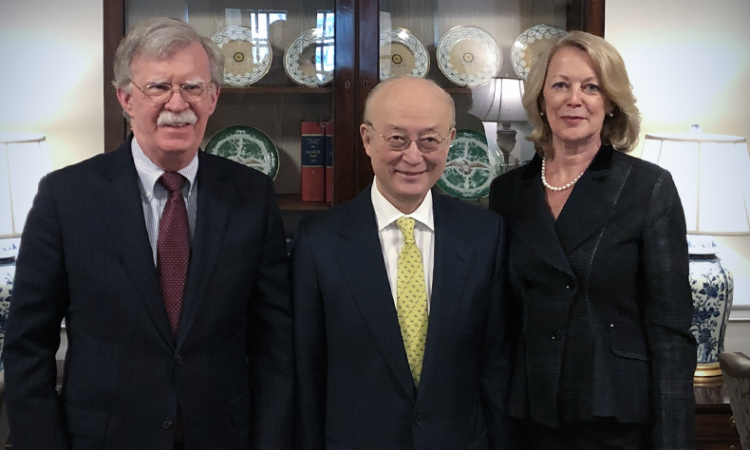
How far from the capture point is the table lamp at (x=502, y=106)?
245 centimetres

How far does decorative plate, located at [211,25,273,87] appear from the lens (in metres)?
2.43

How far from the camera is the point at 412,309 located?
Result: 1543 mm

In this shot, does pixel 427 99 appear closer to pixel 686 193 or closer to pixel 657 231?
pixel 657 231

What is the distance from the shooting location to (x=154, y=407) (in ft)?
4.68

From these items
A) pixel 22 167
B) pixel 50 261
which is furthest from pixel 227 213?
pixel 22 167

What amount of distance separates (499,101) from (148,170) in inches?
53.0

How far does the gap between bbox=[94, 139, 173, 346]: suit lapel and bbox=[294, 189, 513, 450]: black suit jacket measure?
296mm

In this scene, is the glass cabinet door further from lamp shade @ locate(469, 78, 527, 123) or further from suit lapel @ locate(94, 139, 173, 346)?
suit lapel @ locate(94, 139, 173, 346)

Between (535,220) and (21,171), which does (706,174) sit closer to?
(535,220)

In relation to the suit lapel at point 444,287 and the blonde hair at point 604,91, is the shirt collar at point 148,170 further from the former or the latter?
the blonde hair at point 604,91

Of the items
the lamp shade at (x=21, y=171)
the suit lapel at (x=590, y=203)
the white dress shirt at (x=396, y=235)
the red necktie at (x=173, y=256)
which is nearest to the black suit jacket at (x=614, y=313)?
the suit lapel at (x=590, y=203)

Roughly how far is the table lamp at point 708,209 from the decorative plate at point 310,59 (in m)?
1.14

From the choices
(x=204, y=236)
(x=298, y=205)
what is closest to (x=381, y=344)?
(x=204, y=236)

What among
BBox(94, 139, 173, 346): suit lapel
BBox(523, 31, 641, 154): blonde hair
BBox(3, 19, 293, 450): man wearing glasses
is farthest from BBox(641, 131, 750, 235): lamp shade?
BBox(94, 139, 173, 346): suit lapel
